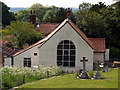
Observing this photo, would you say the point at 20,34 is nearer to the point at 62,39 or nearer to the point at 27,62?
the point at 27,62

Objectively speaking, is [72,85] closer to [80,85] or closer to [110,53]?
[80,85]

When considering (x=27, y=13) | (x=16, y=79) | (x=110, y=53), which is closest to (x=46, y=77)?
(x=16, y=79)

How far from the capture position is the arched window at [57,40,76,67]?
37.0 m

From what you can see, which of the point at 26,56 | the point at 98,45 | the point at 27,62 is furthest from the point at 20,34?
the point at 98,45

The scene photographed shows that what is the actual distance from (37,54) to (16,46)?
48.7 feet

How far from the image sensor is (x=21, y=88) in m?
22.0

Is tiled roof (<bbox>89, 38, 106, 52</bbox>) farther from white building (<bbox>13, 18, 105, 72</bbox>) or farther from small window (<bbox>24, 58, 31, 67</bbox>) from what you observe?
small window (<bbox>24, 58, 31, 67</bbox>)

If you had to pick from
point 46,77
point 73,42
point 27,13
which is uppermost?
point 27,13

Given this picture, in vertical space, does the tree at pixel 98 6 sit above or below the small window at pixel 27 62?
above

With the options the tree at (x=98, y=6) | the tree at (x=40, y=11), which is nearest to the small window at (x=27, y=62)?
the tree at (x=98, y=6)

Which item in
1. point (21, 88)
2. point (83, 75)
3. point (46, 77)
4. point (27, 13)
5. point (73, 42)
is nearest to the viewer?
point (21, 88)

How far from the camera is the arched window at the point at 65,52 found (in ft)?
121

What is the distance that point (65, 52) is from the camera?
122ft

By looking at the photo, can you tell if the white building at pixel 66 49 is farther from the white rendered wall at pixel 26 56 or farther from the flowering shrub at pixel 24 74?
the flowering shrub at pixel 24 74
